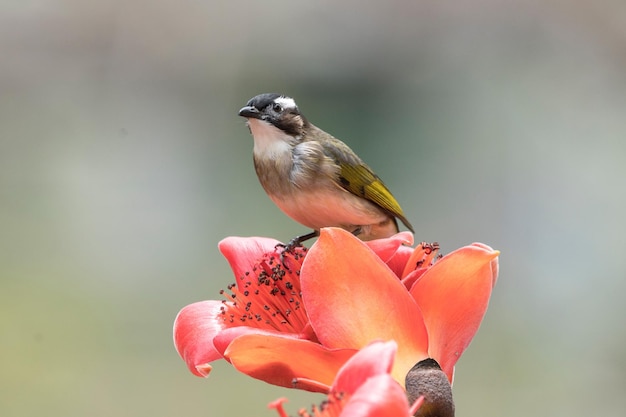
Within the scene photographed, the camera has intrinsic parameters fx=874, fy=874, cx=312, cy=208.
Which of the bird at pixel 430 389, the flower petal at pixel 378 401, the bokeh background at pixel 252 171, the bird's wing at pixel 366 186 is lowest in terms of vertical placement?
the bokeh background at pixel 252 171

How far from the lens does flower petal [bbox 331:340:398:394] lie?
0.43 meters

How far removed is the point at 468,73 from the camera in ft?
10.3

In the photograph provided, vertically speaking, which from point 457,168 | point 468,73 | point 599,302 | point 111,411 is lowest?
point 111,411

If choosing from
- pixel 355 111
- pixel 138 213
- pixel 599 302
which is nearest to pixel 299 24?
pixel 355 111

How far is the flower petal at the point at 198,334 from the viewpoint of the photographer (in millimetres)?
637

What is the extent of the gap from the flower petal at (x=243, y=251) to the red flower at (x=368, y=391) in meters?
0.26

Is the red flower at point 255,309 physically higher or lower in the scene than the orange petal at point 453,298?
lower

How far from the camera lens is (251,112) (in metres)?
1.10

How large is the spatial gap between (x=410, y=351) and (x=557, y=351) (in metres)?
2.61

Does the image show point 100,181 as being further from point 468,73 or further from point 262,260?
point 262,260

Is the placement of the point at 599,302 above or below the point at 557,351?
above

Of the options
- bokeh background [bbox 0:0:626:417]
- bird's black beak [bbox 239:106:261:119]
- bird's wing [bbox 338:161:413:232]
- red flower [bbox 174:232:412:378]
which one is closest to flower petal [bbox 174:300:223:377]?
red flower [bbox 174:232:412:378]

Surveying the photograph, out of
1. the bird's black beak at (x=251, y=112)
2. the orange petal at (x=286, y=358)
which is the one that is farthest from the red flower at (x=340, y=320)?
the bird's black beak at (x=251, y=112)

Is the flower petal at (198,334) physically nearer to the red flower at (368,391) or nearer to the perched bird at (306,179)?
the red flower at (368,391)
